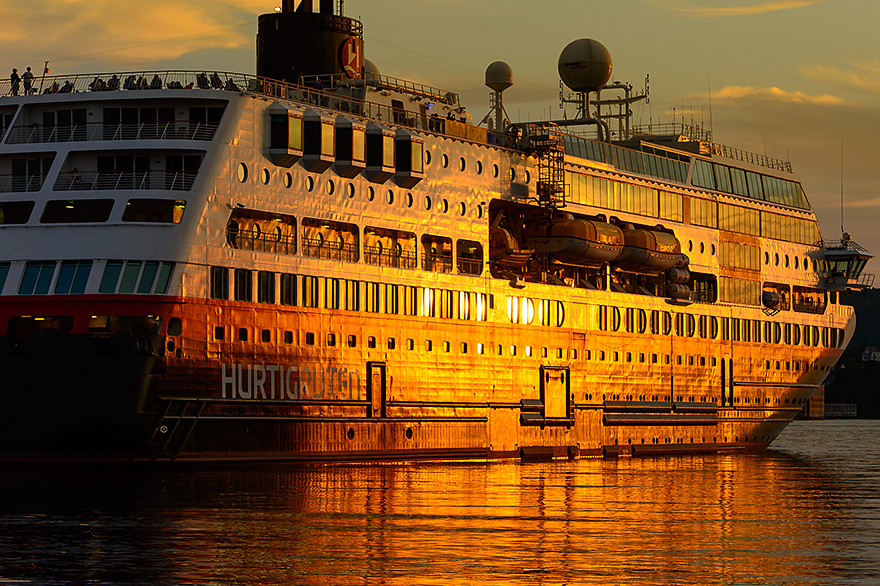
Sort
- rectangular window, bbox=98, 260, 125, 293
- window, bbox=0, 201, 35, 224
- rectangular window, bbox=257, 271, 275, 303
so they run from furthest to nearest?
rectangular window, bbox=257, 271, 275, 303
window, bbox=0, 201, 35, 224
rectangular window, bbox=98, 260, 125, 293

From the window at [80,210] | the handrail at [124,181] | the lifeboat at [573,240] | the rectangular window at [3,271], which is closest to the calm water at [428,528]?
the rectangular window at [3,271]

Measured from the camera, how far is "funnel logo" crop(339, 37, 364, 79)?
64562 millimetres

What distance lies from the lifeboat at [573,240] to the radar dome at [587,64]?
34.0 feet

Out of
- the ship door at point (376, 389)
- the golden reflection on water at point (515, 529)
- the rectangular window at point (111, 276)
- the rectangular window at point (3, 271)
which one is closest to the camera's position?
the golden reflection on water at point (515, 529)

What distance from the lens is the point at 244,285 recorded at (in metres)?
50.2

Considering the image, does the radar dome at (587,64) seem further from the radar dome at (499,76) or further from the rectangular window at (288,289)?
the rectangular window at (288,289)

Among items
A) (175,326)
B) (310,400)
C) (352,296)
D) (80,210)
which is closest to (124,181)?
(80,210)

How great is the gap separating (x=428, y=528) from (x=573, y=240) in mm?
34129

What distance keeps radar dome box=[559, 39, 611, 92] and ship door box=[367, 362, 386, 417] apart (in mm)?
25189

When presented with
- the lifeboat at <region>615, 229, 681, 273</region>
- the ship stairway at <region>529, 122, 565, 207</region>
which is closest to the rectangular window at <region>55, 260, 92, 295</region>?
the ship stairway at <region>529, 122, 565, 207</region>

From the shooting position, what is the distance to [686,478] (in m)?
52.4

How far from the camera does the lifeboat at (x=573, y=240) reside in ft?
214

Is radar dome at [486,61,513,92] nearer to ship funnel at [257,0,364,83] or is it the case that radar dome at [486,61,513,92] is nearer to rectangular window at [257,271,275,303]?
ship funnel at [257,0,364,83]

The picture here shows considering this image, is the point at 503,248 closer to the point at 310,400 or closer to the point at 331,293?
the point at 331,293
